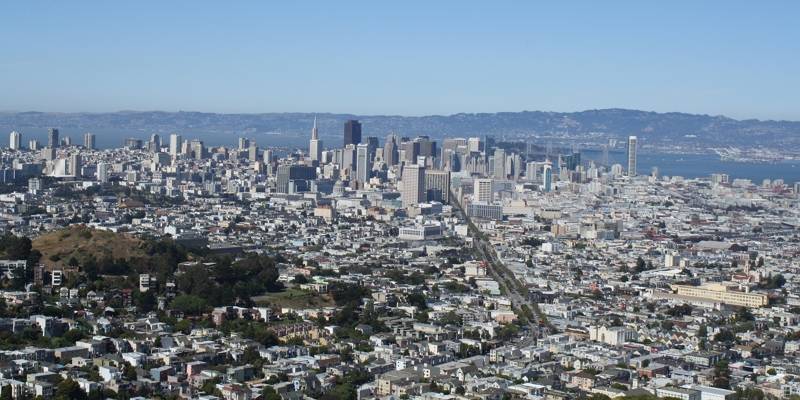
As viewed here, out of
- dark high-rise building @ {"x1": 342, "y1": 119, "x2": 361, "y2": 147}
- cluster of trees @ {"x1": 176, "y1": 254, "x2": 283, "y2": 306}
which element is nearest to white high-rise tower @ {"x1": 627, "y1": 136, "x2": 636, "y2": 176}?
dark high-rise building @ {"x1": 342, "y1": 119, "x2": 361, "y2": 147}

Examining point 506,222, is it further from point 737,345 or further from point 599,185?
point 737,345

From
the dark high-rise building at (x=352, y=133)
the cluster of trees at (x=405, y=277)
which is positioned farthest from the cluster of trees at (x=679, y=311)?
the dark high-rise building at (x=352, y=133)

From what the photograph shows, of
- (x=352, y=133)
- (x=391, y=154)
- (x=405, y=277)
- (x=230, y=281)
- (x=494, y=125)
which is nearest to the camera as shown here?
(x=230, y=281)

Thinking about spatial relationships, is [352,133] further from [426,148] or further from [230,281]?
[230,281]

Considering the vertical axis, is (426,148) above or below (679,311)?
above

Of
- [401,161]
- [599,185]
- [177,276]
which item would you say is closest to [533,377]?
[177,276]

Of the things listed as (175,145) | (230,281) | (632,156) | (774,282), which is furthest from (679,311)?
(175,145)

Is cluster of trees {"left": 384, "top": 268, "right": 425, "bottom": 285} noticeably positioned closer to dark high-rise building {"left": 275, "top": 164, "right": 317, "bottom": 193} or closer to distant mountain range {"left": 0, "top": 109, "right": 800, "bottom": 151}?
dark high-rise building {"left": 275, "top": 164, "right": 317, "bottom": 193}

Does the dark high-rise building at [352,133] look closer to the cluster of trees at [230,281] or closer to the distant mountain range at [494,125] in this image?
the distant mountain range at [494,125]

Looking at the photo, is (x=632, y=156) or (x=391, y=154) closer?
(x=391, y=154)
